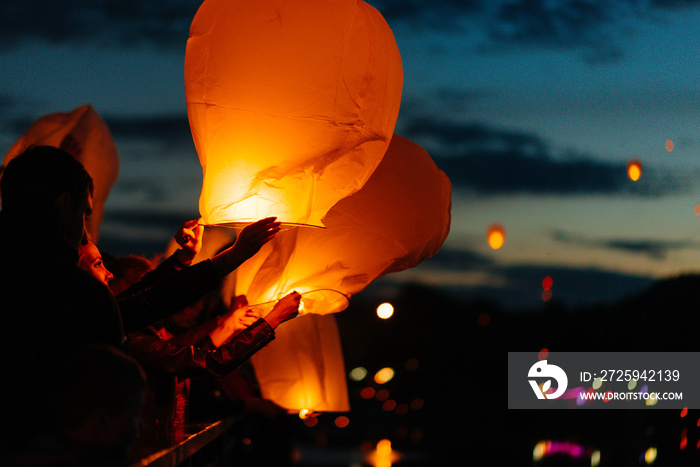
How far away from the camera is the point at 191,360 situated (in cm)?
283

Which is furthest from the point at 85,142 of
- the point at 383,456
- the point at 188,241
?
the point at 383,456

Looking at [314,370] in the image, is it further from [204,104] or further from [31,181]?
[31,181]

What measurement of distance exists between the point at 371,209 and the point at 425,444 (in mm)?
10426

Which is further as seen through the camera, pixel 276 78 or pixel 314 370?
pixel 314 370

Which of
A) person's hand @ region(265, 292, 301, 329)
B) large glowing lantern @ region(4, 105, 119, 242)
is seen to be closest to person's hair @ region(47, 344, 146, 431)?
person's hand @ region(265, 292, 301, 329)

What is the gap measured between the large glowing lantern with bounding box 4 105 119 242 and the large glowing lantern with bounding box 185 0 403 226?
186 centimetres

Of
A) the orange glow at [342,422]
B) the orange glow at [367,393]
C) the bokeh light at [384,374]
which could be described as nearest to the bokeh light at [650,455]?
the orange glow at [342,422]

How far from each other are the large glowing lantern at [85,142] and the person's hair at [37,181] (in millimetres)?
2597

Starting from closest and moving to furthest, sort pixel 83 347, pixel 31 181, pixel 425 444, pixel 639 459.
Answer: pixel 83 347 < pixel 31 181 < pixel 639 459 < pixel 425 444

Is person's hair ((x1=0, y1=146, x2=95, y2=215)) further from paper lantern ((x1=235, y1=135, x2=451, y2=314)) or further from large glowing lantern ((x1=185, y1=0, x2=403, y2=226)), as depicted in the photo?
paper lantern ((x1=235, y1=135, x2=451, y2=314))

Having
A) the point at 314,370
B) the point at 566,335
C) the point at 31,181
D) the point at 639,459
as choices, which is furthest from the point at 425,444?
the point at 31,181

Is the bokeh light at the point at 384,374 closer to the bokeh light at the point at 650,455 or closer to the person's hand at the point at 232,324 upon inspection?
the bokeh light at the point at 650,455

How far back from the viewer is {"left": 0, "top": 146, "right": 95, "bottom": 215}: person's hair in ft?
5.60

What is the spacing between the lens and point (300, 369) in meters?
3.97
